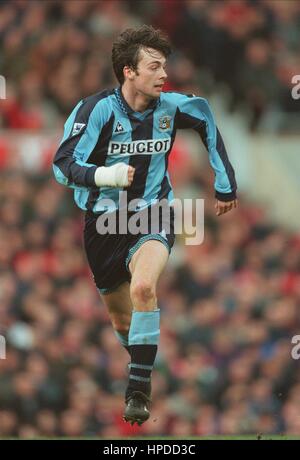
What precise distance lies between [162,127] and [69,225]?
7481 millimetres

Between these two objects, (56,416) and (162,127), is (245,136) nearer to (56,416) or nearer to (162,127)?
(56,416)

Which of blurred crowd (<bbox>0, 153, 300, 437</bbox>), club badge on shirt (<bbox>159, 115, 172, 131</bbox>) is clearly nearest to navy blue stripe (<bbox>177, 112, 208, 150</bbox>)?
club badge on shirt (<bbox>159, 115, 172, 131</bbox>)

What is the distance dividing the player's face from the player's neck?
96 millimetres

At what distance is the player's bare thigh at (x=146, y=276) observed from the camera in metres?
9.26

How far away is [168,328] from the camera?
15805 mm

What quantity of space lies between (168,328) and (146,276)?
21.6 feet

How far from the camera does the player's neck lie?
9500mm

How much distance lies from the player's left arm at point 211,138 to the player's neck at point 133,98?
281mm

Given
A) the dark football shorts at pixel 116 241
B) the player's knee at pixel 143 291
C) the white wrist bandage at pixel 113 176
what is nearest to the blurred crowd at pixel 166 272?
the dark football shorts at pixel 116 241

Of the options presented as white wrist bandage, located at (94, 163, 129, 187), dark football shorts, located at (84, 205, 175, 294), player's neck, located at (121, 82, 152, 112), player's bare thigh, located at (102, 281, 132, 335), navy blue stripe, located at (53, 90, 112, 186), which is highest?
player's neck, located at (121, 82, 152, 112)

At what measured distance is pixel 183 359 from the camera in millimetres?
15188
